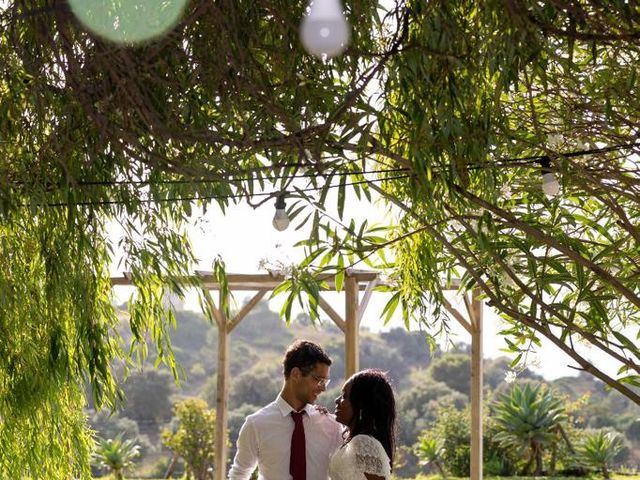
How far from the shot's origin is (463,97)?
321cm

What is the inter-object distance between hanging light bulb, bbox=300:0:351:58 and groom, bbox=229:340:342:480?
129cm

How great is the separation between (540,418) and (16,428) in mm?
9024

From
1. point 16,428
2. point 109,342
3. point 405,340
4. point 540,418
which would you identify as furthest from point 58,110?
point 405,340

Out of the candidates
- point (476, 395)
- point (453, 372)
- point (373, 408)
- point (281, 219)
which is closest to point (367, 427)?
point (373, 408)

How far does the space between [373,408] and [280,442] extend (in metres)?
0.54

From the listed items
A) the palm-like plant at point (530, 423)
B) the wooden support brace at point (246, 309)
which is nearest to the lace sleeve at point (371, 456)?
the wooden support brace at point (246, 309)

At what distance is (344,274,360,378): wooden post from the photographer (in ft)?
26.6

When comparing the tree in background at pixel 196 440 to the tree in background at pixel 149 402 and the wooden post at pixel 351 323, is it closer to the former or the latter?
the wooden post at pixel 351 323

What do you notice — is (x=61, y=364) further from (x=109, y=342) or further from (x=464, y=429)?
(x=464, y=429)

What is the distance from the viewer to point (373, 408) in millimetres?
3764

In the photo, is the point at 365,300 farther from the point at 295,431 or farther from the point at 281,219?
the point at 281,219

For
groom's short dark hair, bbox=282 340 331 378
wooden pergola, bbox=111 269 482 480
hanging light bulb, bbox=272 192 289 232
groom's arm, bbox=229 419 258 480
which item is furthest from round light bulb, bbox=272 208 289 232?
wooden pergola, bbox=111 269 482 480

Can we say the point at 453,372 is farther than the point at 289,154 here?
Yes

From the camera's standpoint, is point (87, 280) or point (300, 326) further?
point (300, 326)
